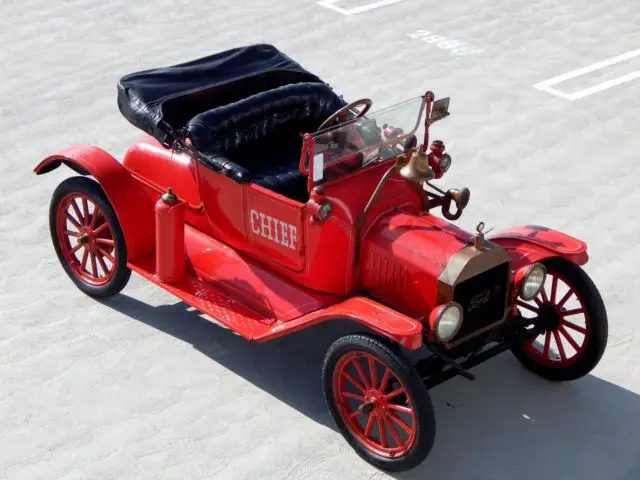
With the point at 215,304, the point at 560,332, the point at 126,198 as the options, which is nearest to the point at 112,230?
the point at 126,198

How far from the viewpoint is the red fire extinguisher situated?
6.35 m

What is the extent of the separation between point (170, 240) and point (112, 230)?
0.56 meters

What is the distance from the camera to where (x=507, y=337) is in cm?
600

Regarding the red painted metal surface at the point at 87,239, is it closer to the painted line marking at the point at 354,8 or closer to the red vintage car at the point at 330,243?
the red vintage car at the point at 330,243

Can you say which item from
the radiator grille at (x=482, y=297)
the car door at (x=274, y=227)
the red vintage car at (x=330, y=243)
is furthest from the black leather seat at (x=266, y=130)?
the radiator grille at (x=482, y=297)

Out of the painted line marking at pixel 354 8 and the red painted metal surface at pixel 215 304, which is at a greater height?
the red painted metal surface at pixel 215 304

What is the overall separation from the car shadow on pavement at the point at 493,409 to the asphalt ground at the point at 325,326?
12 millimetres

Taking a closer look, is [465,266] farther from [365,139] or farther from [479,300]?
[365,139]

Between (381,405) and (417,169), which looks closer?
(381,405)

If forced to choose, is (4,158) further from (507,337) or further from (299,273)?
(507,337)

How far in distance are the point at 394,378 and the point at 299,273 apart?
3.39 ft

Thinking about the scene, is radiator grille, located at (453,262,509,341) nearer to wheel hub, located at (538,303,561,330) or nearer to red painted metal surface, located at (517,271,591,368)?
red painted metal surface, located at (517,271,591,368)

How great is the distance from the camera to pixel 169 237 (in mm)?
6422

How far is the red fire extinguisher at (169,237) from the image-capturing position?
20.8 feet
